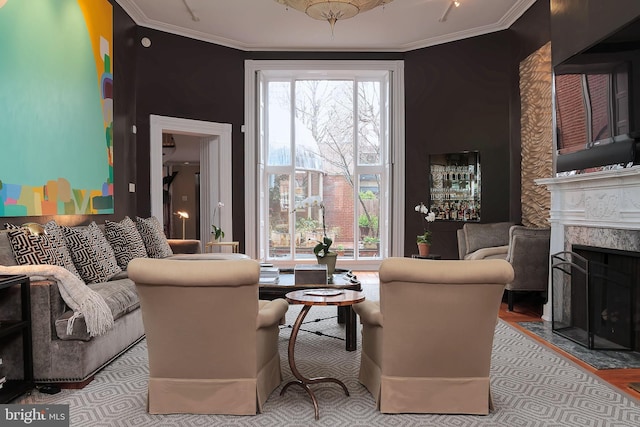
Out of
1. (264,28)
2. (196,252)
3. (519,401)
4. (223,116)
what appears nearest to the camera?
(519,401)

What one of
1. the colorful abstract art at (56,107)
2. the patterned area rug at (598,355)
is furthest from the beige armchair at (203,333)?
the patterned area rug at (598,355)

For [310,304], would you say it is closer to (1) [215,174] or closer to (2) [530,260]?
(2) [530,260]

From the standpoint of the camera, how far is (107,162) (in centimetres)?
552

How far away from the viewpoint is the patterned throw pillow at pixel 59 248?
3.56 metres

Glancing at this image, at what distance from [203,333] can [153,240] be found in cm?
321

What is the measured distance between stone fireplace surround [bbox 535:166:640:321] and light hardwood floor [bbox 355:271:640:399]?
27 centimetres

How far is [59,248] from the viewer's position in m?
3.62

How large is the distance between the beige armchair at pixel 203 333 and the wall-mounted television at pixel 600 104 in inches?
114

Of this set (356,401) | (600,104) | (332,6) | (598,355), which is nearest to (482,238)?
(600,104)

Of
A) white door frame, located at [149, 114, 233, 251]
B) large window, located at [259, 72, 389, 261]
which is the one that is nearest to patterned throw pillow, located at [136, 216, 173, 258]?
white door frame, located at [149, 114, 233, 251]

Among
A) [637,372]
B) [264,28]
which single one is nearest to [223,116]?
[264,28]

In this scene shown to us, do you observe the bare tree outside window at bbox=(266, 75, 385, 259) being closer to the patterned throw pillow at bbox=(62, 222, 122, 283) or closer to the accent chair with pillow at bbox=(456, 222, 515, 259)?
the accent chair with pillow at bbox=(456, 222, 515, 259)

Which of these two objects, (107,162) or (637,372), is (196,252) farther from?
(637,372)

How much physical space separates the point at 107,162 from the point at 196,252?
1511 mm
